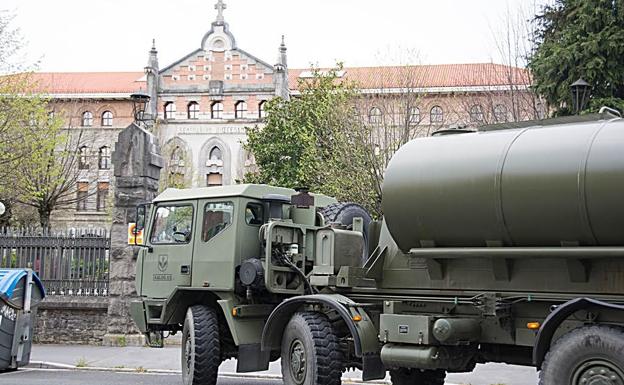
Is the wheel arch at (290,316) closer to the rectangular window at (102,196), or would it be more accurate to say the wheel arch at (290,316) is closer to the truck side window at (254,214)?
the truck side window at (254,214)

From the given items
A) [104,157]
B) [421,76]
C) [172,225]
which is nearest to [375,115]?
[421,76]

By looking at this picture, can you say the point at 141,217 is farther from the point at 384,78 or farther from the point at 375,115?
the point at 384,78

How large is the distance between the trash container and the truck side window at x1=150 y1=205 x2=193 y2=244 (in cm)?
356

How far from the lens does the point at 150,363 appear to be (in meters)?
14.4

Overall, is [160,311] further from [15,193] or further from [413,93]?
[15,193]

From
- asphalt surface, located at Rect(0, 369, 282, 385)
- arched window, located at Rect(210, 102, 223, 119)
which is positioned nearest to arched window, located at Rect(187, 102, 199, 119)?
arched window, located at Rect(210, 102, 223, 119)

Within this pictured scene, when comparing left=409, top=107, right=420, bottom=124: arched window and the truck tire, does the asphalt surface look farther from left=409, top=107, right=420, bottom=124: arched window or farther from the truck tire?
left=409, top=107, right=420, bottom=124: arched window

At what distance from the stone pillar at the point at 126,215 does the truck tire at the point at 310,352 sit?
317 inches

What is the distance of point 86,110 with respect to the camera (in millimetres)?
55688

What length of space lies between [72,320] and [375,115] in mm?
12782

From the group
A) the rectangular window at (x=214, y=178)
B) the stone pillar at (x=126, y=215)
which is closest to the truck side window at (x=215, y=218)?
the stone pillar at (x=126, y=215)

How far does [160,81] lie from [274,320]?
4920 cm

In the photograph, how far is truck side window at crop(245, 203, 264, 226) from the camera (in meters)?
10.5

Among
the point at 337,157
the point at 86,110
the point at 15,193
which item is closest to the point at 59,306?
the point at 337,157
